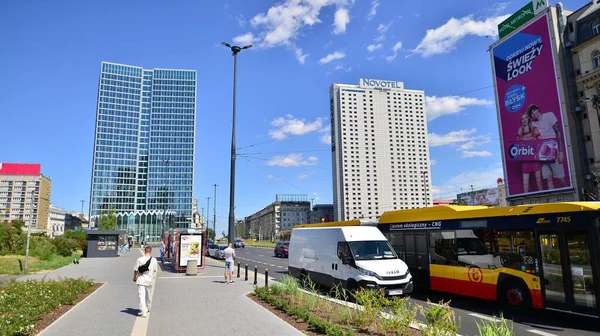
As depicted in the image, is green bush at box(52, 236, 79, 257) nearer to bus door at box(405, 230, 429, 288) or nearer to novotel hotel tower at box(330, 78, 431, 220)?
bus door at box(405, 230, 429, 288)

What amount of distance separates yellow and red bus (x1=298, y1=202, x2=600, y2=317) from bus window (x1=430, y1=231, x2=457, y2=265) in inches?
1.2

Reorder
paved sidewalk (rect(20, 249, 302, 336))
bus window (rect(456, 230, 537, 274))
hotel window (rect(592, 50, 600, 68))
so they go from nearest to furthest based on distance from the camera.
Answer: paved sidewalk (rect(20, 249, 302, 336)) → bus window (rect(456, 230, 537, 274)) → hotel window (rect(592, 50, 600, 68))

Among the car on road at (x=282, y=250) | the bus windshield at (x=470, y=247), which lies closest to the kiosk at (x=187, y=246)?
the bus windshield at (x=470, y=247)

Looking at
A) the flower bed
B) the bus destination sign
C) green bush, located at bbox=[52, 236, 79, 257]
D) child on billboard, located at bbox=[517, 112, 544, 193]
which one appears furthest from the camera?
child on billboard, located at bbox=[517, 112, 544, 193]

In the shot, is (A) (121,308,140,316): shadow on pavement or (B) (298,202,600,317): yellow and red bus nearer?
(B) (298,202,600,317): yellow and red bus

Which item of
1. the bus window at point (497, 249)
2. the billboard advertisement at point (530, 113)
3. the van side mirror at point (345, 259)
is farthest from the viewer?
the billboard advertisement at point (530, 113)

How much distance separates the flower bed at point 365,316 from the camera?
19.3 feet

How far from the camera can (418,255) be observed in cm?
1395

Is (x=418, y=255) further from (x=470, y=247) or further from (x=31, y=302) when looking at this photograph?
(x=31, y=302)

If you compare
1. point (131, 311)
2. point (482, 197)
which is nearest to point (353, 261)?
point (131, 311)

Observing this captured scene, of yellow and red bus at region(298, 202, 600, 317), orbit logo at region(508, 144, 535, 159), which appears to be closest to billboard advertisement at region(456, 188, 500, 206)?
orbit logo at region(508, 144, 535, 159)

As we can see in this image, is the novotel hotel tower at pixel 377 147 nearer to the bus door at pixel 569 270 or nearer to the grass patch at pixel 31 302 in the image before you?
the bus door at pixel 569 270

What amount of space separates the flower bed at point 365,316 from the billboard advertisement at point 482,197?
99922 mm

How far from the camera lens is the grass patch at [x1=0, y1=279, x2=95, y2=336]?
6.84 meters
